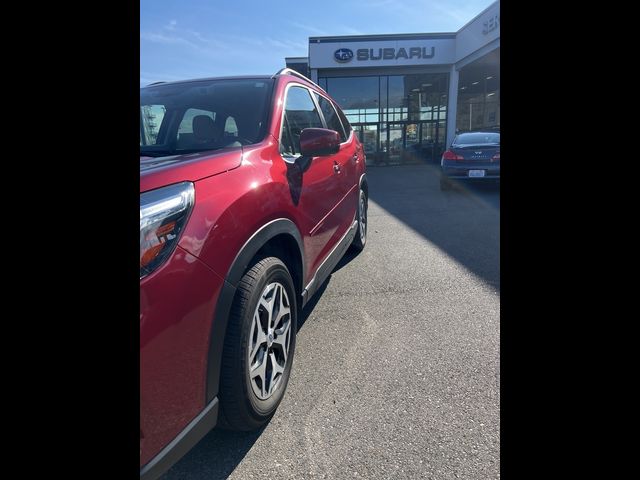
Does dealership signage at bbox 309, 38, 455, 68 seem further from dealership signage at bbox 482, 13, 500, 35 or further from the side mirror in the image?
the side mirror

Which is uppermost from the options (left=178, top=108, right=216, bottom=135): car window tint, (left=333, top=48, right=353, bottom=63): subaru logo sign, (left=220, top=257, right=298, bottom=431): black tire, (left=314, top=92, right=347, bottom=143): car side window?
(left=333, top=48, right=353, bottom=63): subaru logo sign

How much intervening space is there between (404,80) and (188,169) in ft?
61.7

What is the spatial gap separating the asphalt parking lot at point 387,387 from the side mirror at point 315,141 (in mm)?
1305

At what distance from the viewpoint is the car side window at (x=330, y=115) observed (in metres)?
3.47

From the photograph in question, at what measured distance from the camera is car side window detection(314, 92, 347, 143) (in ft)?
11.4

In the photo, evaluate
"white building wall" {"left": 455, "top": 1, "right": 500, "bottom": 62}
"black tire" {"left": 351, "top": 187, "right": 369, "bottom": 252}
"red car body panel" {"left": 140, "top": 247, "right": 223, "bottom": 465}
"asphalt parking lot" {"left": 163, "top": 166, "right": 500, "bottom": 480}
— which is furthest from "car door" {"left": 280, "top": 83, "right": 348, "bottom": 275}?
"white building wall" {"left": 455, "top": 1, "right": 500, "bottom": 62}

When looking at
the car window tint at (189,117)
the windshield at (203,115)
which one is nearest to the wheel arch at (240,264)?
the windshield at (203,115)

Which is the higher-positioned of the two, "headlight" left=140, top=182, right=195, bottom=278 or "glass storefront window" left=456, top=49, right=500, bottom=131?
"glass storefront window" left=456, top=49, right=500, bottom=131

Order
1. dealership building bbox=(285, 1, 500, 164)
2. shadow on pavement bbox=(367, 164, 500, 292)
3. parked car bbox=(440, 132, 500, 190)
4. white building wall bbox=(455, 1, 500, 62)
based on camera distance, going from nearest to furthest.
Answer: shadow on pavement bbox=(367, 164, 500, 292), parked car bbox=(440, 132, 500, 190), white building wall bbox=(455, 1, 500, 62), dealership building bbox=(285, 1, 500, 164)

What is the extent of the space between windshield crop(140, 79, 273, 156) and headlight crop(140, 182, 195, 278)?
836mm

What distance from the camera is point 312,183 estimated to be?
2420mm

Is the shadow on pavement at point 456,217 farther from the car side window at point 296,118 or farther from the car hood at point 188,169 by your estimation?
the car hood at point 188,169
